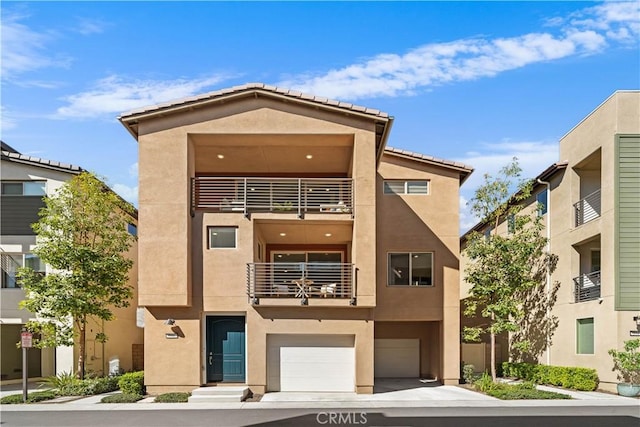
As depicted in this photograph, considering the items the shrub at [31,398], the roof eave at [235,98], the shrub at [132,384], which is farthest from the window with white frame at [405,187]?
the shrub at [31,398]

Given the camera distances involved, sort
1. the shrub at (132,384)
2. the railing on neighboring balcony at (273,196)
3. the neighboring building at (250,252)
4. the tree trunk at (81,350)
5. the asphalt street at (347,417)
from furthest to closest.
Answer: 1. the tree trunk at (81,350)
2. the railing on neighboring balcony at (273,196)
3. the neighboring building at (250,252)
4. the shrub at (132,384)
5. the asphalt street at (347,417)

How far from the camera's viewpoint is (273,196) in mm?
19422

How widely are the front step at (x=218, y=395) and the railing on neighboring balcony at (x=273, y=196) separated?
225 inches

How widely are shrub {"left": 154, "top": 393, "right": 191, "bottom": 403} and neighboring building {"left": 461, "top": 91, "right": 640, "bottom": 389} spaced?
13755 mm

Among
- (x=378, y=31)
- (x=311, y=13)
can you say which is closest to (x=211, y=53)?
(x=311, y=13)

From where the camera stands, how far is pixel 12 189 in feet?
69.7

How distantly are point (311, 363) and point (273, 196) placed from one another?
5.96 meters

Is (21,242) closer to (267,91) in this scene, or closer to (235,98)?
(235,98)

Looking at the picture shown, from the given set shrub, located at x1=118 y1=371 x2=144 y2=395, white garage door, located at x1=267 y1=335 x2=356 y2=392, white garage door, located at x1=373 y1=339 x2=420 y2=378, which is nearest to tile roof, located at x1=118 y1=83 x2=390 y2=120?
white garage door, located at x1=267 y1=335 x2=356 y2=392

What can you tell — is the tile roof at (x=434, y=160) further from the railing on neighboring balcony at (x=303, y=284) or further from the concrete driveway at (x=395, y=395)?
the concrete driveway at (x=395, y=395)

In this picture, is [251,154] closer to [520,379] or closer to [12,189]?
[12,189]

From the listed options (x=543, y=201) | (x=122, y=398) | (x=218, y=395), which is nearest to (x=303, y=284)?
(x=218, y=395)

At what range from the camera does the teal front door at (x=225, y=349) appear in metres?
18.3

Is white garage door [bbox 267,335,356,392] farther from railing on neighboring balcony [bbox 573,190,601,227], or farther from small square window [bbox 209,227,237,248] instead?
railing on neighboring balcony [bbox 573,190,601,227]
